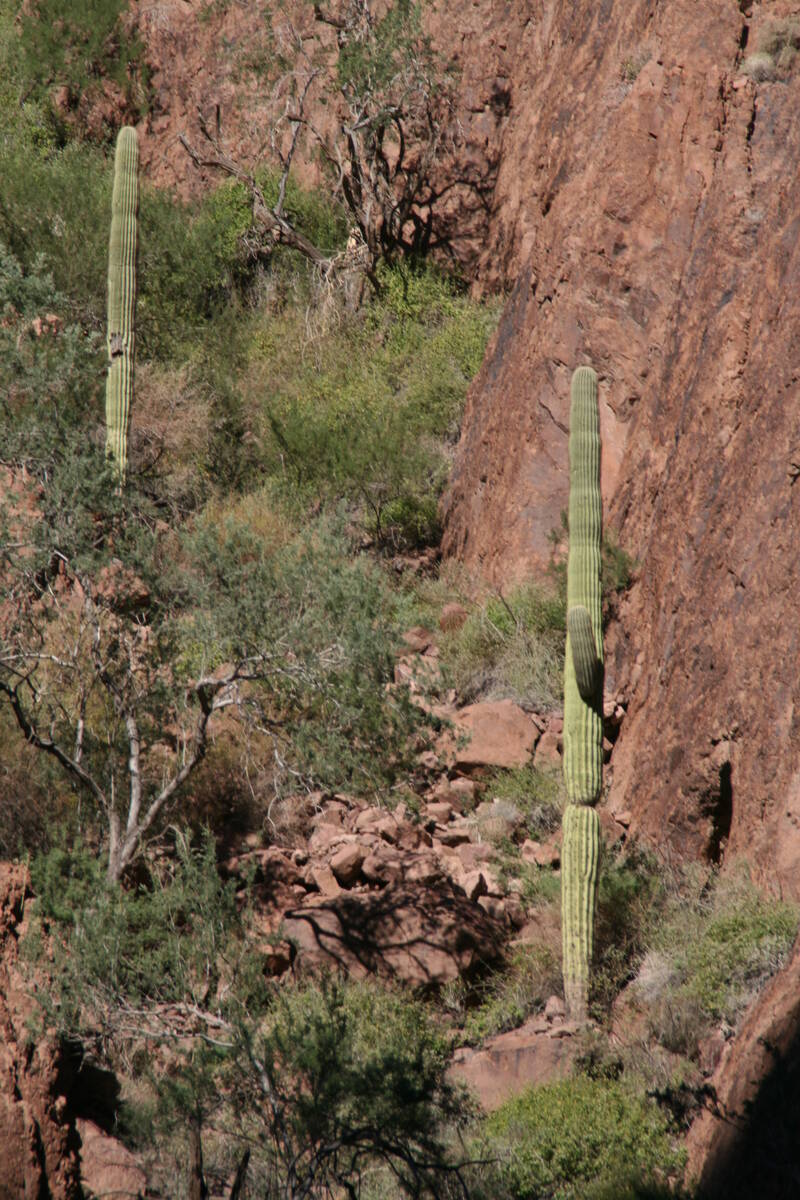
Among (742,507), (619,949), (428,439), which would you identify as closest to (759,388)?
(742,507)

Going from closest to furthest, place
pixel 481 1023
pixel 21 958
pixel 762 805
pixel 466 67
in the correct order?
pixel 21 958 → pixel 762 805 → pixel 481 1023 → pixel 466 67

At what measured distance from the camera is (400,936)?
8.41m

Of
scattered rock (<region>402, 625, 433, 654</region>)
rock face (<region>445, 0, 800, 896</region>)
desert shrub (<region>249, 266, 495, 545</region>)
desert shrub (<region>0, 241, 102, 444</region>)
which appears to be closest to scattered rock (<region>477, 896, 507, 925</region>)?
rock face (<region>445, 0, 800, 896</region>)

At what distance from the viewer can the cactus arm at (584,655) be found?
816cm

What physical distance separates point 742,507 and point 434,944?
3.18 metres

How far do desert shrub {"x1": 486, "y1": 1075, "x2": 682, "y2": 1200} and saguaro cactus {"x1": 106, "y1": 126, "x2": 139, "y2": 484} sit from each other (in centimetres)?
675

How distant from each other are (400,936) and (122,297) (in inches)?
289

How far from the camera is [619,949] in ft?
27.0

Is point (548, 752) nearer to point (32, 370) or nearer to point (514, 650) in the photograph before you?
point (514, 650)

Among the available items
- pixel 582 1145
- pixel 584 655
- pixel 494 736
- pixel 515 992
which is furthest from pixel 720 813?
pixel 494 736

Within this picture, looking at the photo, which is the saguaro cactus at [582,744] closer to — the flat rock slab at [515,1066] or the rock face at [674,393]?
the flat rock slab at [515,1066]

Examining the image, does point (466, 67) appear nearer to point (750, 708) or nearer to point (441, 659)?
point (441, 659)

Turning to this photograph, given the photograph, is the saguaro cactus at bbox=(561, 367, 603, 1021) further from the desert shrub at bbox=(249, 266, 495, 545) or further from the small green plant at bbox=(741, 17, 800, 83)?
the desert shrub at bbox=(249, 266, 495, 545)

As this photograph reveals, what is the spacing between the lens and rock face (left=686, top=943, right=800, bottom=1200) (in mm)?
5062
